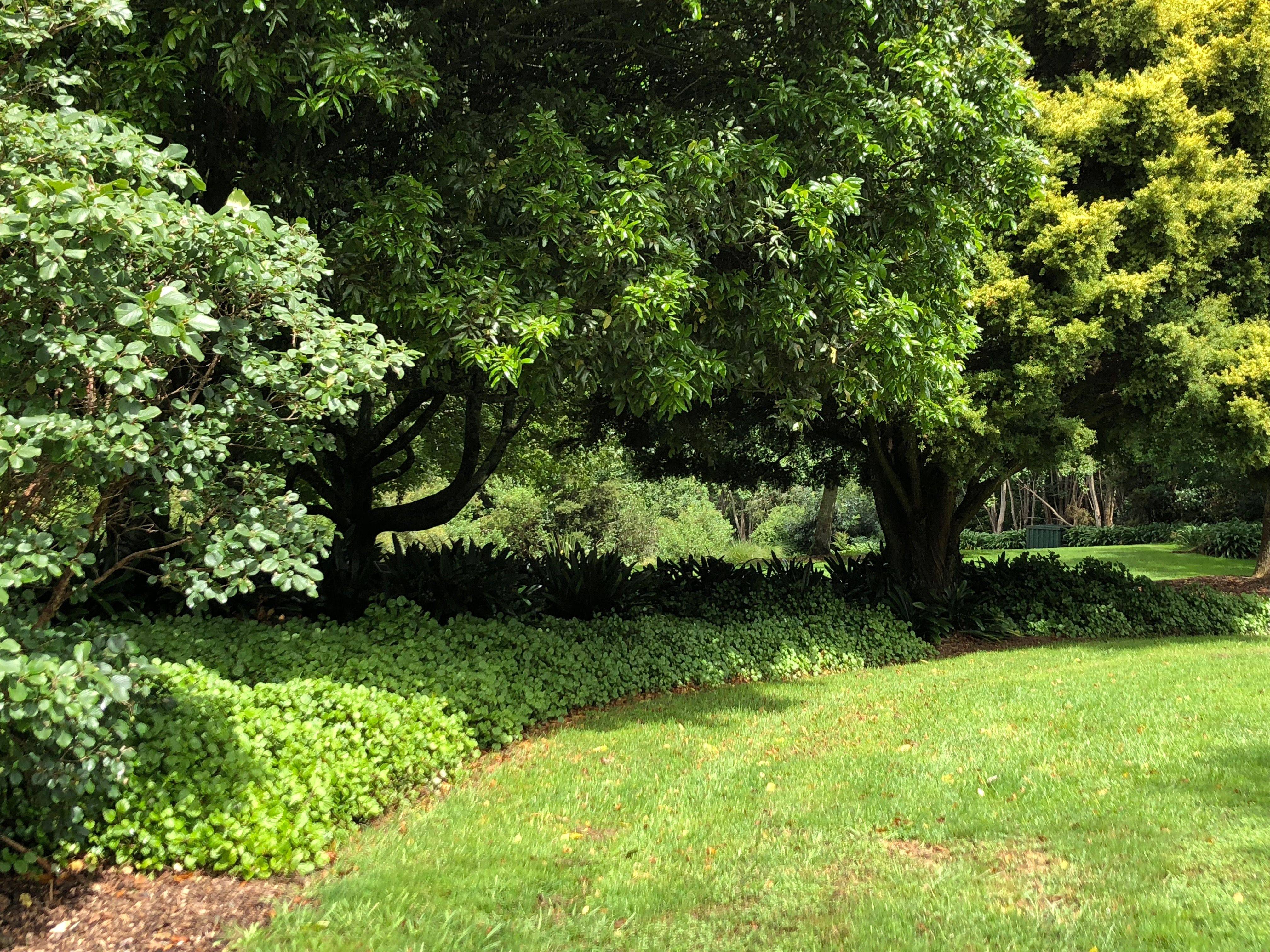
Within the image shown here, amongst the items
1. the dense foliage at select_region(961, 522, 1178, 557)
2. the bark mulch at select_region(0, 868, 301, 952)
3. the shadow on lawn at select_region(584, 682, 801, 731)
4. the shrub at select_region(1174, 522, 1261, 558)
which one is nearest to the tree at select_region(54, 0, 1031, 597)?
the shadow on lawn at select_region(584, 682, 801, 731)

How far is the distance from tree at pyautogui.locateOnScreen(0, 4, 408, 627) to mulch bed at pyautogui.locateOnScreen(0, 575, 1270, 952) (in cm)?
117

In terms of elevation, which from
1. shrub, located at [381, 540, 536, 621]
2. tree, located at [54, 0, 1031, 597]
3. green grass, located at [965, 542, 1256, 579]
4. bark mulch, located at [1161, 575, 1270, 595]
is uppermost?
tree, located at [54, 0, 1031, 597]

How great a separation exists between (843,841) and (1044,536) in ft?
118

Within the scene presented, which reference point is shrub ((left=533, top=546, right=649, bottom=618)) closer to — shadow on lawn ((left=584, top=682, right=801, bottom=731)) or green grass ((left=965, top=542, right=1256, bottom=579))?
shadow on lawn ((left=584, top=682, right=801, bottom=731))

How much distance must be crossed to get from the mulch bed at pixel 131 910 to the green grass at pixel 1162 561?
61.0ft

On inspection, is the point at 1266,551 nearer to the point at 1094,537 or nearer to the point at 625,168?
the point at 1094,537

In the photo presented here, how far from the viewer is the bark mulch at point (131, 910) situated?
361 centimetres

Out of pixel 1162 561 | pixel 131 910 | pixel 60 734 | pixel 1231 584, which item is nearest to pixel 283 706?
pixel 131 910

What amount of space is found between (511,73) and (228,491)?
17.8 feet

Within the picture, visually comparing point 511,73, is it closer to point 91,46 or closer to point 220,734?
point 91,46

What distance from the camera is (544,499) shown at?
25969mm

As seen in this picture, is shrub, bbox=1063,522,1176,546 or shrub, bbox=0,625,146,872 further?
shrub, bbox=1063,522,1176,546

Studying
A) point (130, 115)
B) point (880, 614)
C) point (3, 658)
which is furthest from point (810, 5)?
point (880, 614)

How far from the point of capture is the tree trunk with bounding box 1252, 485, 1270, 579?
1973cm
